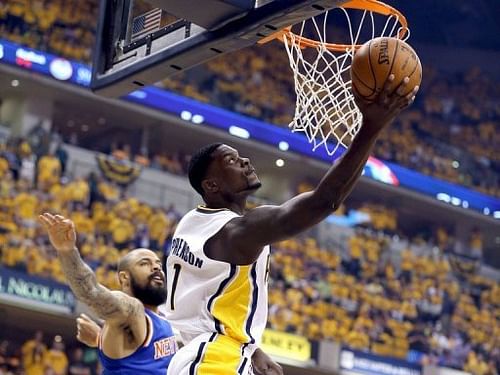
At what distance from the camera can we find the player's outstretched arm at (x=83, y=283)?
156 inches

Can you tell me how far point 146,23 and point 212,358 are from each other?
1686mm

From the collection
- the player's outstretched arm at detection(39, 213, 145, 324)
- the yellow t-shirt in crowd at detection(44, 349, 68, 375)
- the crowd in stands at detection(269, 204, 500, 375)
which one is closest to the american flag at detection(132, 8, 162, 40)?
the player's outstretched arm at detection(39, 213, 145, 324)

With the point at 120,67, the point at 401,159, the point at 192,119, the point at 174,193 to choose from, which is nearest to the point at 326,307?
the point at 174,193

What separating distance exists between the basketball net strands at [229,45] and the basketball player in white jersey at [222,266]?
528 millimetres

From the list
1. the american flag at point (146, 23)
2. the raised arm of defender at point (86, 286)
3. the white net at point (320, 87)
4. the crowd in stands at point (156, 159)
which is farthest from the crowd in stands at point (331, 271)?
the american flag at point (146, 23)

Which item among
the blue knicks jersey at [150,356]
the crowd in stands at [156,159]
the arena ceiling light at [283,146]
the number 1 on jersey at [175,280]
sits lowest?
the crowd in stands at [156,159]

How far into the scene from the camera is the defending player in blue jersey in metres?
4.25

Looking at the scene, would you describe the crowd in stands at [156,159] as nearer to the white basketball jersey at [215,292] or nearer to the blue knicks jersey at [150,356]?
the blue knicks jersey at [150,356]

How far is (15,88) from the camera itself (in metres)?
16.8

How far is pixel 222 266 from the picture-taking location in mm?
3637

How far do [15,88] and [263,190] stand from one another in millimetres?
5588

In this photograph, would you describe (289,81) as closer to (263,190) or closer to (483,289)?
(263,190)

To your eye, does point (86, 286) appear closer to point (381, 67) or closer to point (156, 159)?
point (381, 67)

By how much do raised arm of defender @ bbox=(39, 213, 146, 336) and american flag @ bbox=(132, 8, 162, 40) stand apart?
1.00m
